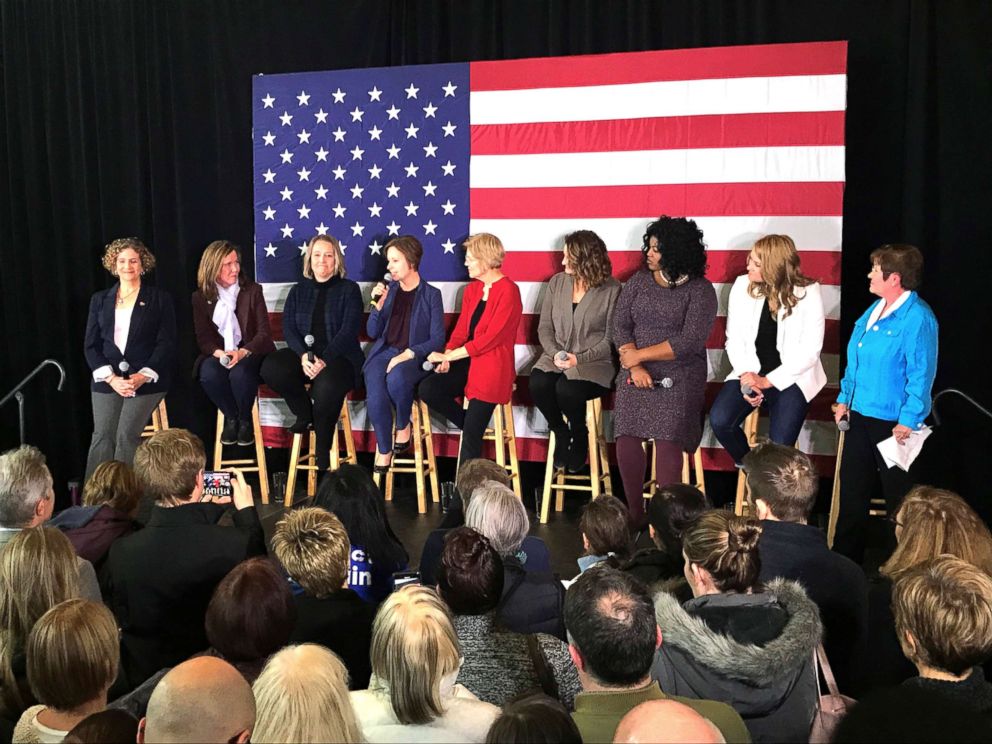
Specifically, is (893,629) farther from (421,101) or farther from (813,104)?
(421,101)

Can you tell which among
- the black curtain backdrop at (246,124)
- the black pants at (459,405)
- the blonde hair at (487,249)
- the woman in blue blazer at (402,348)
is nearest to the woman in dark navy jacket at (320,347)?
the woman in blue blazer at (402,348)

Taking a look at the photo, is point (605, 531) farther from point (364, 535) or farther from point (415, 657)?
point (415, 657)

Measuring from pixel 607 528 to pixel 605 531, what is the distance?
0.01 metres

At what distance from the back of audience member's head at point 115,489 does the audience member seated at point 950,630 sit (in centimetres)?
235

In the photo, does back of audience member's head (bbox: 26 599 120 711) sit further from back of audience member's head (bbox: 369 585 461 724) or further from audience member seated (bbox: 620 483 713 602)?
audience member seated (bbox: 620 483 713 602)

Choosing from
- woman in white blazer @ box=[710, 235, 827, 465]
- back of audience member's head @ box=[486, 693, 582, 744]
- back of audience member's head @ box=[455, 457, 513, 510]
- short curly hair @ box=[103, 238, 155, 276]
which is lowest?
back of audience member's head @ box=[486, 693, 582, 744]

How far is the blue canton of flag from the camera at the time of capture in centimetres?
577

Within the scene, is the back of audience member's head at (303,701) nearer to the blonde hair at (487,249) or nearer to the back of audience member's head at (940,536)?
the back of audience member's head at (940,536)

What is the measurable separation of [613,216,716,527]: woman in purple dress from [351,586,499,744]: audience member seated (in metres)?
2.87

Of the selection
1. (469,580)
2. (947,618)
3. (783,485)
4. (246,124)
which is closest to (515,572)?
(469,580)

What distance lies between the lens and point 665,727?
1.58 m

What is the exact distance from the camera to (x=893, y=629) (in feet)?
8.52

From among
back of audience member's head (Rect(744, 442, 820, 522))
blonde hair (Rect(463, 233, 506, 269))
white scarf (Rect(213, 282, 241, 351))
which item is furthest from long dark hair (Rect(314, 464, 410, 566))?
white scarf (Rect(213, 282, 241, 351))

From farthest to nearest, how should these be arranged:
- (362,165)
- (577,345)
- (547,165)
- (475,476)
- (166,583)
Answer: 1. (362,165)
2. (547,165)
3. (577,345)
4. (475,476)
5. (166,583)
